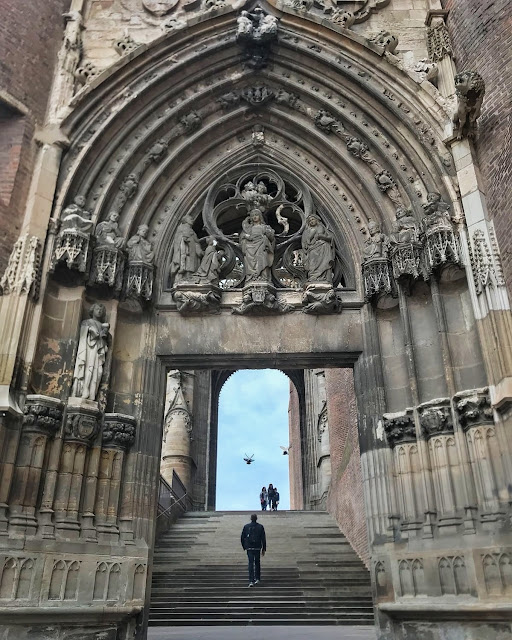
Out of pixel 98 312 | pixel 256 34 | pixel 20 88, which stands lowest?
pixel 98 312

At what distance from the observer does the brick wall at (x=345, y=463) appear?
11.8 m

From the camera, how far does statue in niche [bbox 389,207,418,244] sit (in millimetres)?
8359

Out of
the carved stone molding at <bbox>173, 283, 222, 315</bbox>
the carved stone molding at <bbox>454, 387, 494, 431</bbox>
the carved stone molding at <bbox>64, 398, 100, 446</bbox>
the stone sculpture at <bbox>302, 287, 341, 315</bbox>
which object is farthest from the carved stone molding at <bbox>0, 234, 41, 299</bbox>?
the carved stone molding at <bbox>454, 387, 494, 431</bbox>

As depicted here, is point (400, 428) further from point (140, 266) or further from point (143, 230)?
point (143, 230)

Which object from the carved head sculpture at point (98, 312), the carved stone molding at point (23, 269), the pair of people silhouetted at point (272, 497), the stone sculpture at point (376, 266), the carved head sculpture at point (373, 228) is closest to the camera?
the carved stone molding at point (23, 269)

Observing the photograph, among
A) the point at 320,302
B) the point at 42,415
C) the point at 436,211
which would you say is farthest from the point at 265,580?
the point at 436,211

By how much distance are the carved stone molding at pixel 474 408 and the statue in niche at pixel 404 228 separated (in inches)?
91.8

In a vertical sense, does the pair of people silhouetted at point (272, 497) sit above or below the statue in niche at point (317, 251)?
below

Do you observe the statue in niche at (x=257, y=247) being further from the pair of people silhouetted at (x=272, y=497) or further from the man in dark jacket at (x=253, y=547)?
the pair of people silhouetted at (x=272, y=497)

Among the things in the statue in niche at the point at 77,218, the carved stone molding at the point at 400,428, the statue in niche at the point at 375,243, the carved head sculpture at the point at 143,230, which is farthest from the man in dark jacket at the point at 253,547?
the statue in niche at the point at 77,218

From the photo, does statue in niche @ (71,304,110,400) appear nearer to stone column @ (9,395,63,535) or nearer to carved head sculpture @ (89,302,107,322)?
carved head sculpture @ (89,302,107,322)

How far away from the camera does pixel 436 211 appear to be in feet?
27.0

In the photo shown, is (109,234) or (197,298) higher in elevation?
(109,234)

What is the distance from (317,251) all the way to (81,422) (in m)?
4.26
